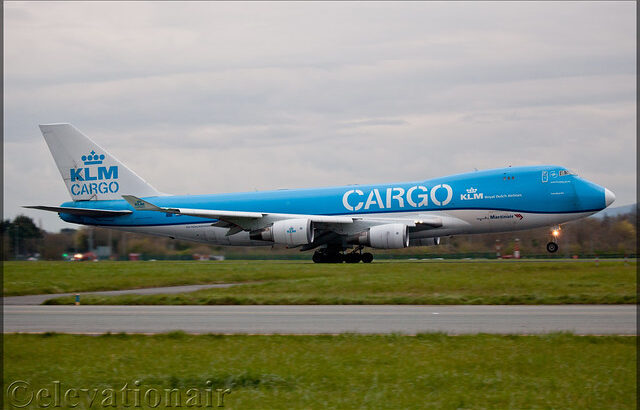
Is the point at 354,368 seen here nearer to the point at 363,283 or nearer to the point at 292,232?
the point at 363,283

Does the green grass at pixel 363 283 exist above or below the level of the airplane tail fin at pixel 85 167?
below

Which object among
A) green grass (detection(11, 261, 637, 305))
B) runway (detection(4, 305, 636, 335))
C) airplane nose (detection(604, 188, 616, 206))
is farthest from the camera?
airplane nose (detection(604, 188, 616, 206))

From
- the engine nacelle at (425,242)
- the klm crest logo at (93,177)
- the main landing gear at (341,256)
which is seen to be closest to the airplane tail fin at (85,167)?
the klm crest logo at (93,177)

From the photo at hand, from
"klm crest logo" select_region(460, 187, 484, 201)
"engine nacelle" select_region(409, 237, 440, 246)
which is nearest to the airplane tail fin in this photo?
"engine nacelle" select_region(409, 237, 440, 246)

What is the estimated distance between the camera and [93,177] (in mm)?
43469

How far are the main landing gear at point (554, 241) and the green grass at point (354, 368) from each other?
916 inches

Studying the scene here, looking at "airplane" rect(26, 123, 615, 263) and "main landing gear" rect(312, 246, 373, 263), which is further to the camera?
"main landing gear" rect(312, 246, 373, 263)

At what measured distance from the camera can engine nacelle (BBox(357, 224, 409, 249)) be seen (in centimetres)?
3494

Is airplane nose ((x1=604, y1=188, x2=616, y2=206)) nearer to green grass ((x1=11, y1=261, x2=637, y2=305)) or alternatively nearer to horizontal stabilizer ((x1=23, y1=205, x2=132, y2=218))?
green grass ((x1=11, y1=261, x2=637, y2=305))

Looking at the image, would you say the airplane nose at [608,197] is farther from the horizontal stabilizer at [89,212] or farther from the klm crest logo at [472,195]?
the horizontal stabilizer at [89,212]

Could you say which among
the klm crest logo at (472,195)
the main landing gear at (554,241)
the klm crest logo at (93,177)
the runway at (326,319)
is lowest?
the runway at (326,319)

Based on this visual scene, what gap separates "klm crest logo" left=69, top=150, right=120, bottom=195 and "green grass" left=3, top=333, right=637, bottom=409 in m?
30.5

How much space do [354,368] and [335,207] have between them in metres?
28.0

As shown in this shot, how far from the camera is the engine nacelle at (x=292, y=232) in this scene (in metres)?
35.9
